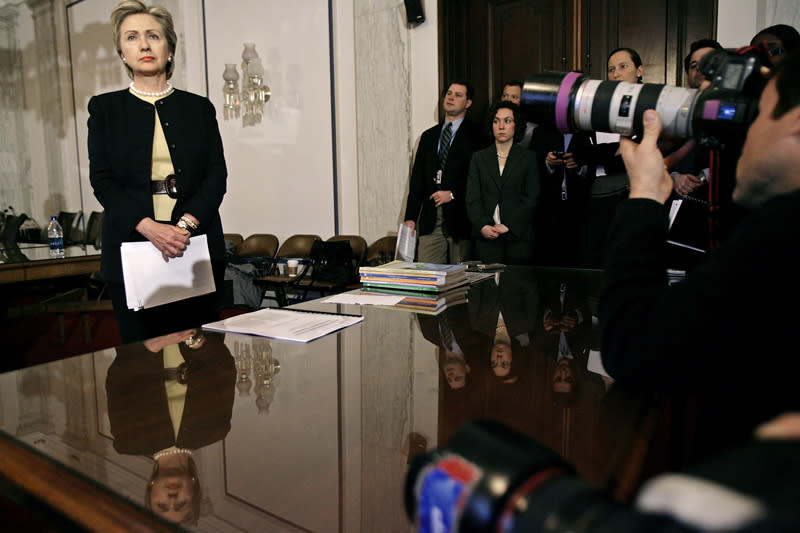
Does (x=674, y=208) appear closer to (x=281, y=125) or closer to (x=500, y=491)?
(x=500, y=491)

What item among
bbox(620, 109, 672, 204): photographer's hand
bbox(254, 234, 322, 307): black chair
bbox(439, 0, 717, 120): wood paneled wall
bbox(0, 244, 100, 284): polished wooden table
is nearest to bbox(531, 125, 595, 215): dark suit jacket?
bbox(439, 0, 717, 120): wood paneled wall

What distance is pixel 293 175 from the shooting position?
221 inches

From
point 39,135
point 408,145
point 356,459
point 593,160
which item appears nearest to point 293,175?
point 408,145

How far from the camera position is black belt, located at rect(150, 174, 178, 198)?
1.85 metres

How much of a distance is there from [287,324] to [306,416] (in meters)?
0.55

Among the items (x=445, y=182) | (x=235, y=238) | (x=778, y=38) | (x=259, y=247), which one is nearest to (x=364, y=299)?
(x=778, y=38)

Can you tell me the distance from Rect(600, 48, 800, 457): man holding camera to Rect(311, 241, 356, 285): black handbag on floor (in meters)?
3.68

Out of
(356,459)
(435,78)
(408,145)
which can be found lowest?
(356,459)

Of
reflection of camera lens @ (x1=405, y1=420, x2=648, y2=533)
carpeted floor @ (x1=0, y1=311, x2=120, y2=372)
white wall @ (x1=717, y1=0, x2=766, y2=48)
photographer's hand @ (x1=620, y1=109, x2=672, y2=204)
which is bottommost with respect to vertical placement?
carpeted floor @ (x1=0, y1=311, x2=120, y2=372)

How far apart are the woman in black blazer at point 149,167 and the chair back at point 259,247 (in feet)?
11.1

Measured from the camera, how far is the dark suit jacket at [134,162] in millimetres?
1796

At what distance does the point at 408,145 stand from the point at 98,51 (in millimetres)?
4736

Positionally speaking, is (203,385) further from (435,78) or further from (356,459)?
(435,78)

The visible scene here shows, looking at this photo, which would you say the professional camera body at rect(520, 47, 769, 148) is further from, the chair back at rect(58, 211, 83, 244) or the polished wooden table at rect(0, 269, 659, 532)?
the chair back at rect(58, 211, 83, 244)
